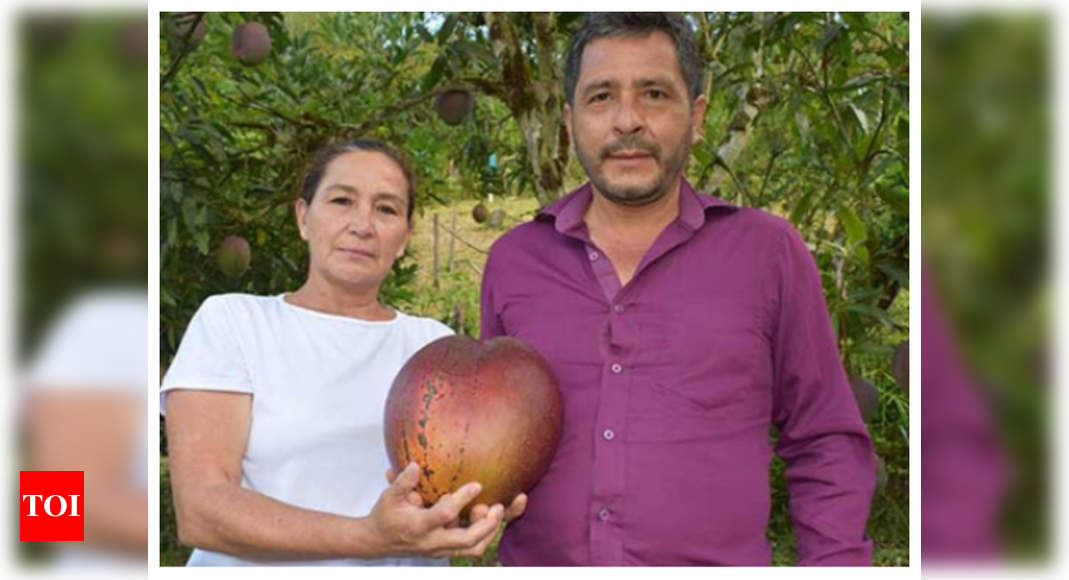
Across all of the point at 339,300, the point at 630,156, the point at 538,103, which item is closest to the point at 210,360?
the point at 339,300

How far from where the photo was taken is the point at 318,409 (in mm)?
2109

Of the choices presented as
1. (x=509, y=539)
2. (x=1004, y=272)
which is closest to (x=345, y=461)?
(x=509, y=539)

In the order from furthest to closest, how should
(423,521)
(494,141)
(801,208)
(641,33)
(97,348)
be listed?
(494,141), (801,208), (641,33), (97,348), (423,521)

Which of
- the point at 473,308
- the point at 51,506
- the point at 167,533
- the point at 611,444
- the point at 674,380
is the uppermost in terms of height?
the point at 473,308

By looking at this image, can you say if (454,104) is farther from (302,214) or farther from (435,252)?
(302,214)

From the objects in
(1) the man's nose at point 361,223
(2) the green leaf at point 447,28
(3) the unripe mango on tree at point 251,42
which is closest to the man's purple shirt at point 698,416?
(1) the man's nose at point 361,223

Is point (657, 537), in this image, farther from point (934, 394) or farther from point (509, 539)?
point (934, 394)

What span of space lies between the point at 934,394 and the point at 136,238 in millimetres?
1430

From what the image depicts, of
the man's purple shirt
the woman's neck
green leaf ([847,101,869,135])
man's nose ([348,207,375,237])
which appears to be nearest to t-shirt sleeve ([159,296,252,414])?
the woman's neck

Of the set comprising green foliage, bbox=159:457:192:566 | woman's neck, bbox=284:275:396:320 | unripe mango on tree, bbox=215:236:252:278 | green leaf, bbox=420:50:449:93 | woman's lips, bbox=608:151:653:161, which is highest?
green leaf, bbox=420:50:449:93

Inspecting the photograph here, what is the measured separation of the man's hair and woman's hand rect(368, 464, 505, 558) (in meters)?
0.74

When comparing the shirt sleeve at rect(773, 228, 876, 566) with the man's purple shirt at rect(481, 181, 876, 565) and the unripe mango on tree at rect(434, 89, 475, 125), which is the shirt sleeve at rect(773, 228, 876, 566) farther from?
the unripe mango on tree at rect(434, 89, 475, 125)

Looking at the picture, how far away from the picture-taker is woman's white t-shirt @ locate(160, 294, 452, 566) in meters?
2.07

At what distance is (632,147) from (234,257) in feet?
3.11
